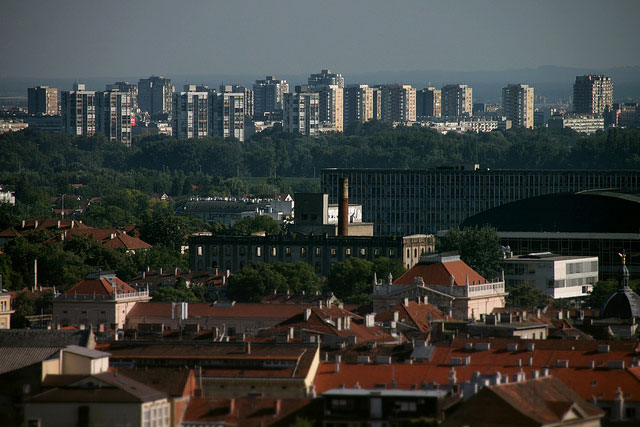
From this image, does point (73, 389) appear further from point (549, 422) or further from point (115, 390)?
point (549, 422)

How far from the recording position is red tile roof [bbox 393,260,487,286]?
121812 millimetres

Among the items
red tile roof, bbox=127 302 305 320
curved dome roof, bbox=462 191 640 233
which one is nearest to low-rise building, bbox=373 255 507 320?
red tile roof, bbox=127 302 305 320

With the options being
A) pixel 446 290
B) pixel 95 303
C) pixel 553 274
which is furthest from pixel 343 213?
pixel 95 303

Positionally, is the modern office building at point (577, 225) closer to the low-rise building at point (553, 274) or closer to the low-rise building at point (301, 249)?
the low-rise building at point (553, 274)

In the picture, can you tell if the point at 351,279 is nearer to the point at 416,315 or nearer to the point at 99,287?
the point at 99,287

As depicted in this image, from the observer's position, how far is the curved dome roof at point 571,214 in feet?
546

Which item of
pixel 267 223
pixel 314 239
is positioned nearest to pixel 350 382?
pixel 314 239

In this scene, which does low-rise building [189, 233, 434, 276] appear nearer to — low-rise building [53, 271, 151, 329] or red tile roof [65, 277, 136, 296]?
red tile roof [65, 277, 136, 296]

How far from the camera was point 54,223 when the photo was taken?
19250 centimetres

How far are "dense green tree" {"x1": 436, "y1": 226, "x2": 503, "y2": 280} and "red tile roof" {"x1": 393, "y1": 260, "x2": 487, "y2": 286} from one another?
16133 mm

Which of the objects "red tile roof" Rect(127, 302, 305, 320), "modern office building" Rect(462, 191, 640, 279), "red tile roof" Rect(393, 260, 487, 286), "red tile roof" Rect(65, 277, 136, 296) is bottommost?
"red tile roof" Rect(127, 302, 305, 320)

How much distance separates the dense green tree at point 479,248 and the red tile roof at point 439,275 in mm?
16133

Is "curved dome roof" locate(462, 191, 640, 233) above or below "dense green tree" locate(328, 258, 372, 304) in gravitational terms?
above

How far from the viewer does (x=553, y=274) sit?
14338 cm
